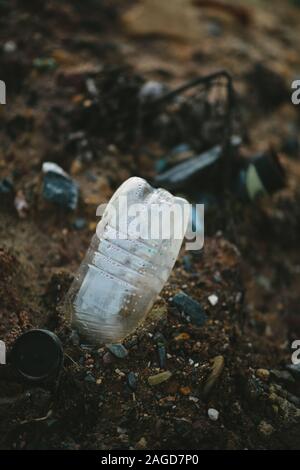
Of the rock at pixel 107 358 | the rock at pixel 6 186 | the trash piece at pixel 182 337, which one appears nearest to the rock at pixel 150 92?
the rock at pixel 6 186

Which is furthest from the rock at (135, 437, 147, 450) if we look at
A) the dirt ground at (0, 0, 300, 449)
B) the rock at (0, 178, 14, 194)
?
the rock at (0, 178, 14, 194)

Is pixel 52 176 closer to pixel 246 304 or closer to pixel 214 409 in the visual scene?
pixel 246 304

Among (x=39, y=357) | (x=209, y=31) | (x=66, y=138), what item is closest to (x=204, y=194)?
(x=66, y=138)

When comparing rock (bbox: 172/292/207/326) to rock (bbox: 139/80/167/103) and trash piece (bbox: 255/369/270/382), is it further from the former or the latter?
rock (bbox: 139/80/167/103)

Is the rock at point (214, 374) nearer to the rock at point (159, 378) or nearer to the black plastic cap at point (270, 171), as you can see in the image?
the rock at point (159, 378)

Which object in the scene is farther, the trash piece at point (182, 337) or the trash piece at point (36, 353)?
the trash piece at point (182, 337)
